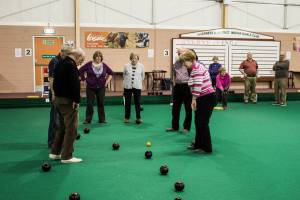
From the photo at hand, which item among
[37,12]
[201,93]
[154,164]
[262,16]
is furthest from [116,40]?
[154,164]

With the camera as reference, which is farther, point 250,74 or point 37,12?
point 37,12

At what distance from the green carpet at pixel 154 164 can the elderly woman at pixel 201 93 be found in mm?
376

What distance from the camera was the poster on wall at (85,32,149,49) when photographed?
45.1ft

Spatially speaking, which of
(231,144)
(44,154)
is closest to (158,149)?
(231,144)

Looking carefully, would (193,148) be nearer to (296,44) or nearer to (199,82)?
(199,82)

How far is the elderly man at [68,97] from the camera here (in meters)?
4.62

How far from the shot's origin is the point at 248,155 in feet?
17.5

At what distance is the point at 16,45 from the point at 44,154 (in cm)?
890

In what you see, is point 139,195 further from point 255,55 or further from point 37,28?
point 255,55

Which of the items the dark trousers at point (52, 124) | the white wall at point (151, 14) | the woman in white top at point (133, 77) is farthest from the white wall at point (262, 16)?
the dark trousers at point (52, 124)

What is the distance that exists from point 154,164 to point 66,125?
47.3 inches

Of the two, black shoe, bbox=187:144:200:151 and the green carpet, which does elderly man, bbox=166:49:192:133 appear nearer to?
the green carpet

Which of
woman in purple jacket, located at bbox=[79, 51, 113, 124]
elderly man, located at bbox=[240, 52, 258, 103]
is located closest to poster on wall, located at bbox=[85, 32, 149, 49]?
elderly man, located at bbox=[240, 52, 258, 103]

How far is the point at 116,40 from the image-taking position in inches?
552
